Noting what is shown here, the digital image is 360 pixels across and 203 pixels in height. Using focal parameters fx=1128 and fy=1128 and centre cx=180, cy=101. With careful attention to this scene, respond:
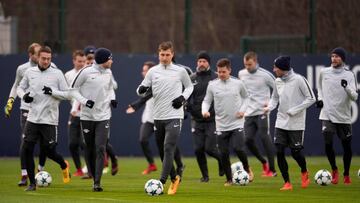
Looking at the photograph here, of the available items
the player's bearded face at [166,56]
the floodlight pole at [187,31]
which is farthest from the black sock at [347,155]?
the floodlight pole at [187,31]

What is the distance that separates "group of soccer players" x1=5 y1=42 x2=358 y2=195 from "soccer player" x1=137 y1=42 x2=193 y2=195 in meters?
0.02

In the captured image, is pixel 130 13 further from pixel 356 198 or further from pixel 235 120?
pixel 356 198

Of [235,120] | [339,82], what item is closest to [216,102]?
[235,120]

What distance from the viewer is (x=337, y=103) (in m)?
21.3

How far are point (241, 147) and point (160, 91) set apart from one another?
2898mm

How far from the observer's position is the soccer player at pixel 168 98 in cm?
1867

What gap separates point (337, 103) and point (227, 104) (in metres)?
2.10

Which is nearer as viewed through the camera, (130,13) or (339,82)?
(339,82)

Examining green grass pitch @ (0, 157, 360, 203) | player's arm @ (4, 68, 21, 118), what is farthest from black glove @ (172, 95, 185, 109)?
player's arm @ (4, 68, 21, 118)

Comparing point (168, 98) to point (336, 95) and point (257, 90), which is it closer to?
point (336, 95)

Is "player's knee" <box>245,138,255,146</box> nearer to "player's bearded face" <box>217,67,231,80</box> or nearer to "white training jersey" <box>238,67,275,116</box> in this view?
"white training jersey" <box>238,67,275,116</box>

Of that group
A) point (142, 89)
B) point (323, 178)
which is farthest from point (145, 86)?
point (323, 178)

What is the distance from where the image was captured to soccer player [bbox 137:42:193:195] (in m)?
18.7

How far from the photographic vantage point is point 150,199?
17.6 metres
